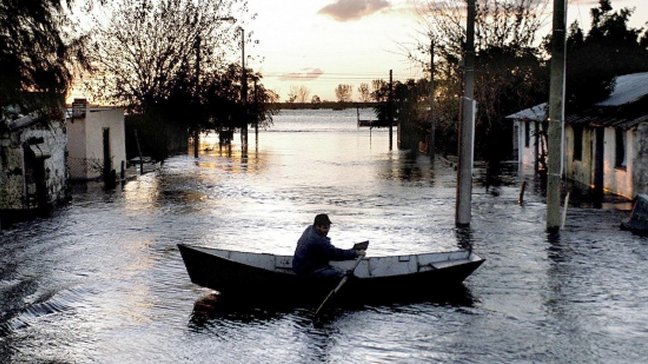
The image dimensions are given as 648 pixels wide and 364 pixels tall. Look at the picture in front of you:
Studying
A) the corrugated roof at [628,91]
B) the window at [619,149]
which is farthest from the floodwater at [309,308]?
the corrugated roof at [628,91]

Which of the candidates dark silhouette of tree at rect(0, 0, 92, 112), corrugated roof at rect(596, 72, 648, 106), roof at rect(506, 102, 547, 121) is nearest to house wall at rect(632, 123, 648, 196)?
corrugated roof at rect(596, 72, 648, 106)

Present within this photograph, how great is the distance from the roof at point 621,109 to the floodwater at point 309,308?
3669mm

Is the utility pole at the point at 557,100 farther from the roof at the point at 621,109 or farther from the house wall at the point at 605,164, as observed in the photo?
the house wall at the point at 605,164

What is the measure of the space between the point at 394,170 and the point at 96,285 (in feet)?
94.3

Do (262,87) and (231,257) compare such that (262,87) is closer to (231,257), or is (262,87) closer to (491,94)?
(491,94)

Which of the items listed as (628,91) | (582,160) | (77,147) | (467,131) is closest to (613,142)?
(628,91)

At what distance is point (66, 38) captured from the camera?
1464 cm

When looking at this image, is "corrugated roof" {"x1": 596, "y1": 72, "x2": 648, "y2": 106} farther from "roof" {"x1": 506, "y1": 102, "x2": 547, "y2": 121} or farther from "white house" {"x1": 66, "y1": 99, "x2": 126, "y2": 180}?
"white house" {"x1": 66, "y1": 99, "x2": 126, "y2": 180}

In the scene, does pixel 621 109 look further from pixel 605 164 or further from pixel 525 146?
pixel 525 146

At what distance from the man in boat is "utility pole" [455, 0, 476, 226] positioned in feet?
31.1

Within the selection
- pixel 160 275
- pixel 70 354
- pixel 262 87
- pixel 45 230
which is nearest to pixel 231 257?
pixel 160 275

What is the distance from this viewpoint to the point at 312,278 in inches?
536

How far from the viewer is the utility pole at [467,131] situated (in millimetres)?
22141

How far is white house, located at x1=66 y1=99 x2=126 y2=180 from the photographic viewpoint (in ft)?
122
